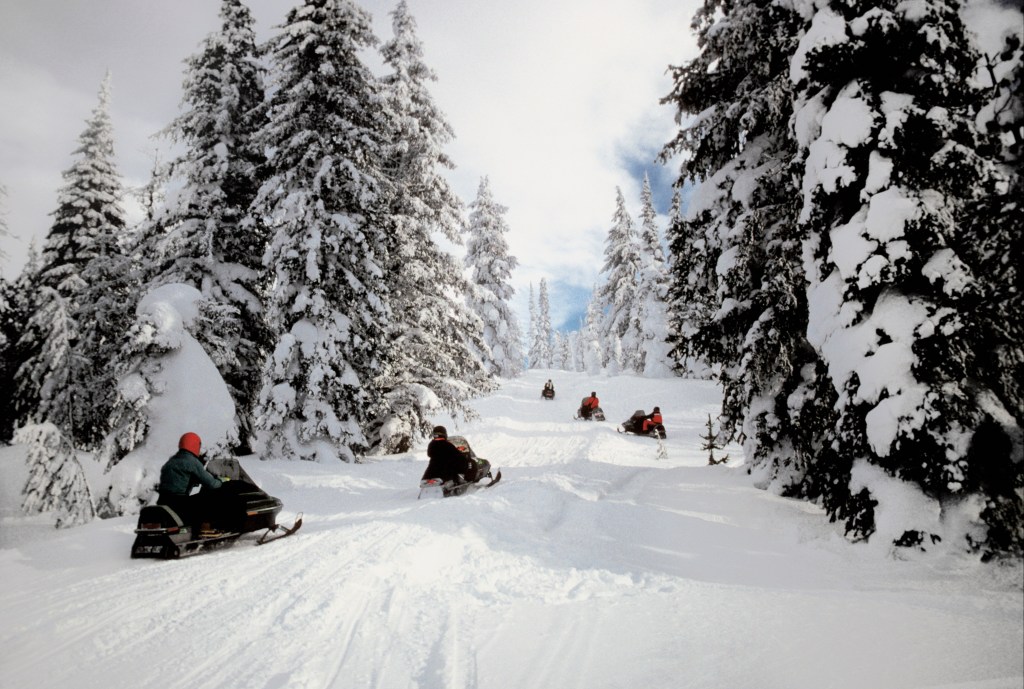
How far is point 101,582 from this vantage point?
15.8ft

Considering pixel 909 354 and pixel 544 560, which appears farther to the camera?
pixel 544 560

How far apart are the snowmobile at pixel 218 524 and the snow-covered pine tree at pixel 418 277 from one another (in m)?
6.54

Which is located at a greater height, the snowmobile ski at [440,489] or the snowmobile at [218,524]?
the snowmobile at [218,524]

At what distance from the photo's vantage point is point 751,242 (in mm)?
7859

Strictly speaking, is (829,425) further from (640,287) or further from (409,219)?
(640,287)

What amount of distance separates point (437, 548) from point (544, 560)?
137 centimetres

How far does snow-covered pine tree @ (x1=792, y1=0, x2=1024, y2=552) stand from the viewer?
439 cm

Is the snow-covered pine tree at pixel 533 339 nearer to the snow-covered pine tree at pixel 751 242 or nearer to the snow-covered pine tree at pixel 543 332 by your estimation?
the snow-covered pine tree at pixel 543 332

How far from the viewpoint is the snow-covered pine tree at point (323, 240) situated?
11.6 meters

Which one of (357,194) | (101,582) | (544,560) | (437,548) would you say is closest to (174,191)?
(357,194)

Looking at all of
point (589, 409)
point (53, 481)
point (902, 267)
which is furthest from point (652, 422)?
point (53, 481)

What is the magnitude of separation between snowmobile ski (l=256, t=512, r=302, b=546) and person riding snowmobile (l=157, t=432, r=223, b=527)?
80cm

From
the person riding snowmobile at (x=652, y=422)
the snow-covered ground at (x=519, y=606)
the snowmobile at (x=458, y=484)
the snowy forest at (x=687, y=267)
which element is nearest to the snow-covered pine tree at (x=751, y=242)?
the snowy forest at (x=687, y=267)

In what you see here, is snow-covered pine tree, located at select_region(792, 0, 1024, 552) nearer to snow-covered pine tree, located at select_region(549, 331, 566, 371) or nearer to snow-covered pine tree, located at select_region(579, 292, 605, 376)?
snow-covered pine tree, located at select_region(579, 292, 605, 376)
